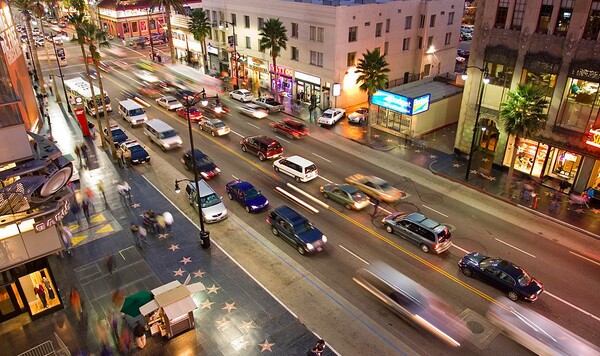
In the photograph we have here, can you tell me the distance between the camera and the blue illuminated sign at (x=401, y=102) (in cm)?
4059

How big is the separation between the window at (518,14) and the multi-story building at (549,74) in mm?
71

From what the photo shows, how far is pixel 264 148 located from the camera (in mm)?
37750

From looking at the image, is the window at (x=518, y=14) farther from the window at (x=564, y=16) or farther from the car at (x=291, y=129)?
the car at (x=291, y=129)

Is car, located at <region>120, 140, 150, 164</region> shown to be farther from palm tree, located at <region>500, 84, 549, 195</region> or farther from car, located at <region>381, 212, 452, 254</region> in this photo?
palm tree, located at <region>500, 84, 549, 195</region>

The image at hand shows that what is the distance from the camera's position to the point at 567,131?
3130 cm

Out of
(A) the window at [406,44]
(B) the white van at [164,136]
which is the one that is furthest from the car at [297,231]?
(A) the window at [406,44]

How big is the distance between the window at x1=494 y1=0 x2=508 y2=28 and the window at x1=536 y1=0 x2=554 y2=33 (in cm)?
268

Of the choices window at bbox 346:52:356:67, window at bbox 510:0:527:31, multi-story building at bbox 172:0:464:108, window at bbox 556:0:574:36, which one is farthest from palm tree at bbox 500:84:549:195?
multi-story building at bbox 172:0:464:108

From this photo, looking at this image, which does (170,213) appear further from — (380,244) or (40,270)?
(380,244)

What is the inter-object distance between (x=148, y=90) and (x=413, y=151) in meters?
39.0

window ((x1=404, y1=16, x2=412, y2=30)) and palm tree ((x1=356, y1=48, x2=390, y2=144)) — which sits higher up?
window ((x1=404, y1=16, x2=412, y2=30))

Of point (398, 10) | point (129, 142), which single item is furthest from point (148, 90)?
point (398, 10)

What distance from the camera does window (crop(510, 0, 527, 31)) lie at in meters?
32.3

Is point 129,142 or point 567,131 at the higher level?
point 567,131
